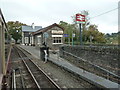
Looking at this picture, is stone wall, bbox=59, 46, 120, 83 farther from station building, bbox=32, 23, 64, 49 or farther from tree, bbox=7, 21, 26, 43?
tree, bbox=7, 21, 26, 43

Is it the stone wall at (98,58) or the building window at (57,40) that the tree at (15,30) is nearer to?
the building window at (57,40)

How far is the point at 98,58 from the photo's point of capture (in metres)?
7.83

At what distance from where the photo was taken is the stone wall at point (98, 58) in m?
6.46

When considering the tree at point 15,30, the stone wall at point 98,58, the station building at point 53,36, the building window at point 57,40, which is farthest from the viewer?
the tree at point 15,30

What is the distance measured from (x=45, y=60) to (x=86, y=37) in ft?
79.7

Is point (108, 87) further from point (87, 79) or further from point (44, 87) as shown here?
point (44, 87)

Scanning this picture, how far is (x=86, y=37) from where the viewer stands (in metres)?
33.4

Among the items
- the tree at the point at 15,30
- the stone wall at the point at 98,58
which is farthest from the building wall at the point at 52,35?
the tree at the point at 15,30

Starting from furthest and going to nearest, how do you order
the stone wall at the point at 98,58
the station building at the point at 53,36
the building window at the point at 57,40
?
1. the building window at the point at 57,40
2. the station building at the point at 53,36
3. the stone wall at the point at 98,58

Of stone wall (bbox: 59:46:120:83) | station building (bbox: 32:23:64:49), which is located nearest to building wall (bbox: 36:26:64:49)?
station building (bbox: 32:23:64:49)

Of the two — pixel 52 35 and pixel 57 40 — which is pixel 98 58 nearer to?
pixel 52 35

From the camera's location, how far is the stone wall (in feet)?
21.2

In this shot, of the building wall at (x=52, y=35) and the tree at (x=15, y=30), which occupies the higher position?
the tree at (x=15, y=30)

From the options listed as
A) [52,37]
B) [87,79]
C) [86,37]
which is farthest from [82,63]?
[86,37]
